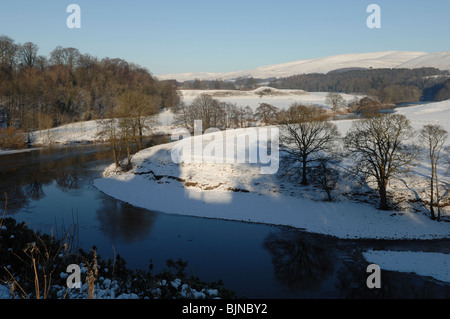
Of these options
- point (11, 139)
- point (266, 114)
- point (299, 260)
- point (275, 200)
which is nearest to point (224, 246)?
point (299, 260)

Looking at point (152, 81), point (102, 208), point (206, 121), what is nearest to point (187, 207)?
point (102, 208)

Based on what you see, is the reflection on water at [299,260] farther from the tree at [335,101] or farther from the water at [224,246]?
the tree at [335,101]

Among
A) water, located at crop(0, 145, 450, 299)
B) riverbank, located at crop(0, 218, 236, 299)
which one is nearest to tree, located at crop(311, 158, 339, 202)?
water, located at crop(0, 145, 450, 299)

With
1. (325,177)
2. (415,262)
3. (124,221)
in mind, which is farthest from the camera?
(325,177)

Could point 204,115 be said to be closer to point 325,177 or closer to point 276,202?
point 276,202

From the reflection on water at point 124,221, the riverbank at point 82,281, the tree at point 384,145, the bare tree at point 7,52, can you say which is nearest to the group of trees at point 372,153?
the tree at point 384,145

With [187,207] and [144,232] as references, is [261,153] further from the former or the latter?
[144,232]
